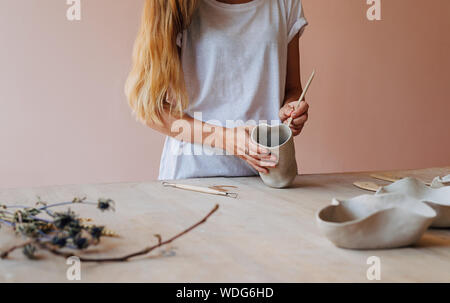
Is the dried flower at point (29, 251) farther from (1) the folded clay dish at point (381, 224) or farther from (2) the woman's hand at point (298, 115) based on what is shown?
(2) the woman's hand at point (298, 115)

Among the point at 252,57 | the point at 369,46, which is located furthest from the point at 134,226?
the point at 369,46

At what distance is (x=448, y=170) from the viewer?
1.49 metres

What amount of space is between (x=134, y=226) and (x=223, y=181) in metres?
0.46

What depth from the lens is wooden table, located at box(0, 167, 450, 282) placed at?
604mm

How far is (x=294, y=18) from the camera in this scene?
159cm

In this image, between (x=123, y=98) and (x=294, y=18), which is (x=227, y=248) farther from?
(x=123, y=98)

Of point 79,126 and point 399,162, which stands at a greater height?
point 79,126

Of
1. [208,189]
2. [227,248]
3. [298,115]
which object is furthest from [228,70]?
[227,248]

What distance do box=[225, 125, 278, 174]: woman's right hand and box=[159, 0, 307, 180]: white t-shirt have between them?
0.21m

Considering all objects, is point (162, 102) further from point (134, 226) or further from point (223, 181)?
point (134, 226)

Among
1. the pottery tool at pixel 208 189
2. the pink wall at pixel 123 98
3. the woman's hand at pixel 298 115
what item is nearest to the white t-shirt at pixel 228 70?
the woman's hand at pixel 298 115

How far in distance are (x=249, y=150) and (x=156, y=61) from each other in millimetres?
426

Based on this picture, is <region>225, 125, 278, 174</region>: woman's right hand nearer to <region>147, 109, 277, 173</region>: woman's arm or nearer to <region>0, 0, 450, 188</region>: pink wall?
<region>147, 109, 277, 173</region>: woman's arm

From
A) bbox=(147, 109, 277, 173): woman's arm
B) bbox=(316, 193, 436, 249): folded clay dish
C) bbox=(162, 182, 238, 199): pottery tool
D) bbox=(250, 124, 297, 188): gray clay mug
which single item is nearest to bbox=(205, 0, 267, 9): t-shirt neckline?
bbox=(147, 109, 277, 173): woman's arm
